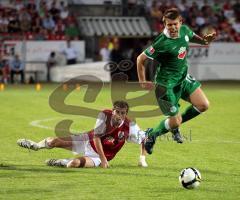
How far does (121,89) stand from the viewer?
29.1 m

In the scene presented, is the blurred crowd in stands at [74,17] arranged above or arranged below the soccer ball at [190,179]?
below

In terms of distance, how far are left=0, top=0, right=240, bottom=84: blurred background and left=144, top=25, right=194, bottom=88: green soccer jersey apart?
68.3 ft

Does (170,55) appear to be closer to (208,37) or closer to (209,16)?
(208,37)

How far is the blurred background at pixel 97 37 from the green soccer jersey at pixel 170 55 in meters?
20.8

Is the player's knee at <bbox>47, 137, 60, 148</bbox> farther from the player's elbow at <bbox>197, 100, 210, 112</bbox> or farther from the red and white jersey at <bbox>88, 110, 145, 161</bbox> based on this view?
the player's elbow at <bbox>197, 100, 210, 112</bbox>

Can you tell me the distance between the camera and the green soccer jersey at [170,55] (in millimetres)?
12055

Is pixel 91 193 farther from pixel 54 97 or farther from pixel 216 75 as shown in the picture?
pixel 216 75

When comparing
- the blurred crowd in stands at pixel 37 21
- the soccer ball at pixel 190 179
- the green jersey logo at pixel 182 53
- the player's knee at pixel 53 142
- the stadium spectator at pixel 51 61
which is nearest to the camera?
the soccer ball at pixel 190 179

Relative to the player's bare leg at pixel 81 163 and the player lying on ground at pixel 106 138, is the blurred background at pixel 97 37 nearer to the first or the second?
the player lying on ground at pixel 106 138

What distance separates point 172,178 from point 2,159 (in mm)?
3225

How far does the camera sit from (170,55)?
1216cm

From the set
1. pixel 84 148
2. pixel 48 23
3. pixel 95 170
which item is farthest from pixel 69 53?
pixel 95 170

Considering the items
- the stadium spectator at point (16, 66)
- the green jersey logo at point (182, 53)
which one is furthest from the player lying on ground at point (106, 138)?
the stadium spectator at point (16, 66)

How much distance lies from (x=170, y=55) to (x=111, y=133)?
68.6 inches
